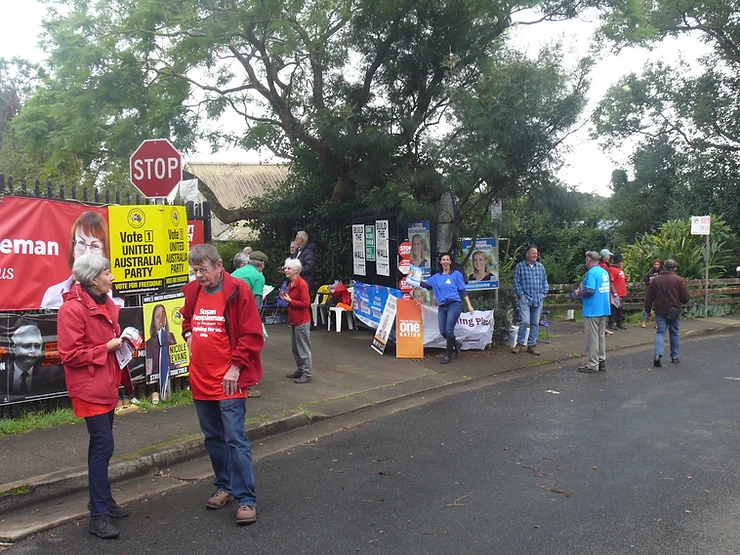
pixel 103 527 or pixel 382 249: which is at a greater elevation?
pixel 382 249

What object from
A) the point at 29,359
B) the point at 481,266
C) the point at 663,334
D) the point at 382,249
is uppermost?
the point at 382,249

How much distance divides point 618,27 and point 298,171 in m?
7.34

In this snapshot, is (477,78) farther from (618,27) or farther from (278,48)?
(278,48)

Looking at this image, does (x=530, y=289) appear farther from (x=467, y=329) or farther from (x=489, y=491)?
(x=489, y=491)

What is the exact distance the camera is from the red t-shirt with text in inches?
186

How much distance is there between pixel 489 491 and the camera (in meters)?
5.24

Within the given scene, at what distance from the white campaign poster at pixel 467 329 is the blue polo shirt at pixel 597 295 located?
1.76 m

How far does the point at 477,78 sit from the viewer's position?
1173 cm

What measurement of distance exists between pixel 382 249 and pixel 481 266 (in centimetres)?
186

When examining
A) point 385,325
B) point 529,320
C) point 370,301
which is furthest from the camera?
point 370,301

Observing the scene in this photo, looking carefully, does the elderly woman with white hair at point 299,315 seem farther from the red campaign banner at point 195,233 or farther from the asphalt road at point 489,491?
the asphalt road at point 489,491

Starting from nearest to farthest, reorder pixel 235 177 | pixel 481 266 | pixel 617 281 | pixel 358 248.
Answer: pixel 481 266 → pixel 358 248 → pixel 617 281 → pixel 235 177

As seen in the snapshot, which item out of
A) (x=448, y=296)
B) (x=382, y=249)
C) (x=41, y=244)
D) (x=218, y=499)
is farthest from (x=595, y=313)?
(x=41, y=244)

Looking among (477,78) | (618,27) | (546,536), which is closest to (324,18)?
(477,78)
